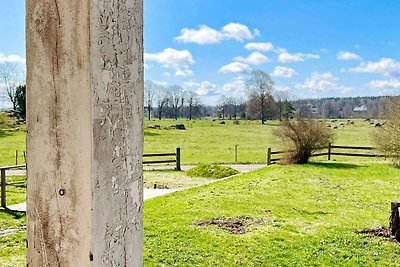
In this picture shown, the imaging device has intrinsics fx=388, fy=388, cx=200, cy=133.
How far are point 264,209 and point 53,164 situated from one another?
881 cm

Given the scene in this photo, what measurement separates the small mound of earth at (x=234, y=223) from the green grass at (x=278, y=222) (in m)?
0.16

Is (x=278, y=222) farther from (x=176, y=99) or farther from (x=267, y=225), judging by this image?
(x=176, y=99)

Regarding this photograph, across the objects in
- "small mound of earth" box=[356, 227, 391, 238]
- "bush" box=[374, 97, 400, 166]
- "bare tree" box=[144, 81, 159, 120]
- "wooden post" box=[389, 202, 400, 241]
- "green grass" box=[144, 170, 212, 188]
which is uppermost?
"bare tree" box=[144, 81, 159, 120]

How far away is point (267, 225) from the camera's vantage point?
25.1 ft

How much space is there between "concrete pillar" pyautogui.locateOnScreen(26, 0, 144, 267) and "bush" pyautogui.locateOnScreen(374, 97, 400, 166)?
1785 centimetres

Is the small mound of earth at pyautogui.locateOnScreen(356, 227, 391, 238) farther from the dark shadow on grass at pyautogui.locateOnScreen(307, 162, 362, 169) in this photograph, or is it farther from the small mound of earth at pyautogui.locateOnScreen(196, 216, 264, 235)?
the dark shadow on grass at pyautogui.locateOnScreen(307, 162, 362, 169)

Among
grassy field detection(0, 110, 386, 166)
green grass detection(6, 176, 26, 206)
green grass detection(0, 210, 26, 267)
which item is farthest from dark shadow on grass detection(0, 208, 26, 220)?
grassy field detection(0, 110, 386, 166)

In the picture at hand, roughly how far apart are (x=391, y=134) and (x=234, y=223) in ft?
40.4

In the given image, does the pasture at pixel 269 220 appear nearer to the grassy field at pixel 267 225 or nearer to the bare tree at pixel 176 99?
the grassy field at pixel 267 225

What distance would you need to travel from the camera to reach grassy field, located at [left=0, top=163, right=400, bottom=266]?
18.2 feet

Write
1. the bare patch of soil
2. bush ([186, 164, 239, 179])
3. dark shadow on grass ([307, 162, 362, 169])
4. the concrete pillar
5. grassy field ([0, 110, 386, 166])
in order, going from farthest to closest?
grassy field ([0, 110, 386, 166])
dark shadow on grass ([307, 162, 362, 169])
bush ([186, 164, 239, 179])
the bare patch of soil
the concrete pillar

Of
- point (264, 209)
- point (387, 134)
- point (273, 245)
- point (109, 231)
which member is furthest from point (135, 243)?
point (387, 134)

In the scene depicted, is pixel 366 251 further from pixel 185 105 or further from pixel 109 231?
pixel 185 105

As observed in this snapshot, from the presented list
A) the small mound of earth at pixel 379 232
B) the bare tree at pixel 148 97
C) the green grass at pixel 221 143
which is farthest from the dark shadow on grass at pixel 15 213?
the green grass at pixel 221 143
